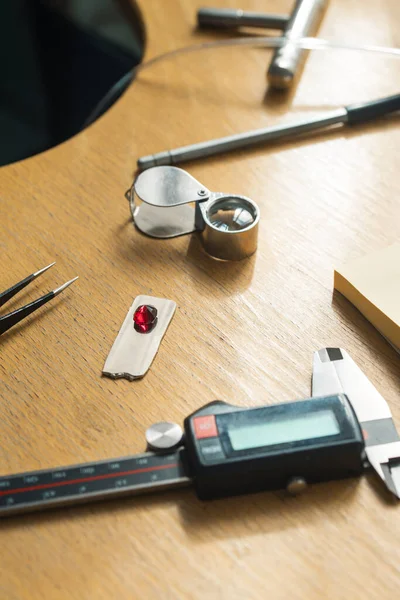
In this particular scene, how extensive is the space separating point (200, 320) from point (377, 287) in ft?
0.66

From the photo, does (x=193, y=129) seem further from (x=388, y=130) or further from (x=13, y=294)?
(x=13, y=294)

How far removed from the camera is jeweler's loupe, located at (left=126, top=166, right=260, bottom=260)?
785 mm

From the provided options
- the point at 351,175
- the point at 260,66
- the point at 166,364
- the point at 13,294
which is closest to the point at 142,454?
the point at 166,364

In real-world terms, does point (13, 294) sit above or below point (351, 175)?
below

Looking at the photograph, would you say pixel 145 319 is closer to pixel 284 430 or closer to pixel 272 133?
pixel 284 430

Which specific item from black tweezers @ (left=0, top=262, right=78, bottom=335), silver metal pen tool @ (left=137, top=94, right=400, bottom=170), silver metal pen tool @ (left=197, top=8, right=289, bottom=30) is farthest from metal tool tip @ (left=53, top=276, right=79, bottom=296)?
silver metal pen tool @ (left=197, top=8, right=289, bottom=30)

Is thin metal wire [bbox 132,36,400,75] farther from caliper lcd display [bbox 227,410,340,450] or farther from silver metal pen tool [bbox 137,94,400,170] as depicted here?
caliper lcd display [bbox 227,410,340,450]

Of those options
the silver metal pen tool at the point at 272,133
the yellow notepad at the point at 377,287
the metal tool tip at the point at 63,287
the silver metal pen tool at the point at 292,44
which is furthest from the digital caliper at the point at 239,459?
→ the silver metal pen tool at the point at 292,44

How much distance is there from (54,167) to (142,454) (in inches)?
18.9

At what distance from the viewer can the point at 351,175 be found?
90cm

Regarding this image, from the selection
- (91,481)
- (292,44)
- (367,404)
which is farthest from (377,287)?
(292,44)

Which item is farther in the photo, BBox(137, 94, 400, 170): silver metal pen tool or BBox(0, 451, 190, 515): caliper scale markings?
BBox(137, 94, 400, 170): silver metal pen tool

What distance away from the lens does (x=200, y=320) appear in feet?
2.41

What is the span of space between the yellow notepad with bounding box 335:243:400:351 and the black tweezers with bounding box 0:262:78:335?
0.32 meters
